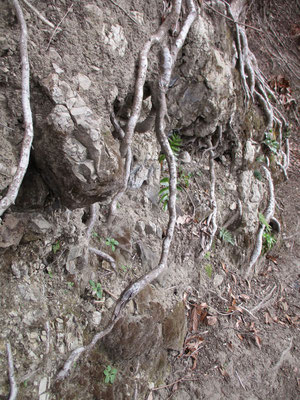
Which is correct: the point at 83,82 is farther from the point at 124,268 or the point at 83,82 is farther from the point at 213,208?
the point at 213,208

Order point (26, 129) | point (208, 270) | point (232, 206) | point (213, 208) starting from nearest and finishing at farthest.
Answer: point (26, 129), point (208, 270), point (213, 208), point (232, 206)

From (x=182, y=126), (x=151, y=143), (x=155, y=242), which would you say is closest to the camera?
(x=155, y=242)

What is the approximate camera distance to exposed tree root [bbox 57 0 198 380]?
194 centimetres

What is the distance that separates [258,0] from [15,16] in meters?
6.39

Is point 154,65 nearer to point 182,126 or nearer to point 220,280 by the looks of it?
point 182,126

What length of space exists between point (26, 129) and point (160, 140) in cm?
116

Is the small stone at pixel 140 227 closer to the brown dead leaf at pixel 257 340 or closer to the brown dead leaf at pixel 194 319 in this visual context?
the brown dead leaf at pixel 194 319

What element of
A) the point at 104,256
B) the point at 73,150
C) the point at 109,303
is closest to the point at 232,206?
the point at 104,256

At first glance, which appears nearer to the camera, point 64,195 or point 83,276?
point 64,195

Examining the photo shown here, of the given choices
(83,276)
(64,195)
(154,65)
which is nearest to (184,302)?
(83,276)

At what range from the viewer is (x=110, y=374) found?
7.07ft

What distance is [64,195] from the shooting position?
6.00 feet

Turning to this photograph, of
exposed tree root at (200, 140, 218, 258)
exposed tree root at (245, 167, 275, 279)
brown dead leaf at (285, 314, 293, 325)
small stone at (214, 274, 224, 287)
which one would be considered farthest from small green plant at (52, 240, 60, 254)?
brown dead leaf at (285, 314, 293, 325)

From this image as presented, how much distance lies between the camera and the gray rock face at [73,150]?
165 centimetres
